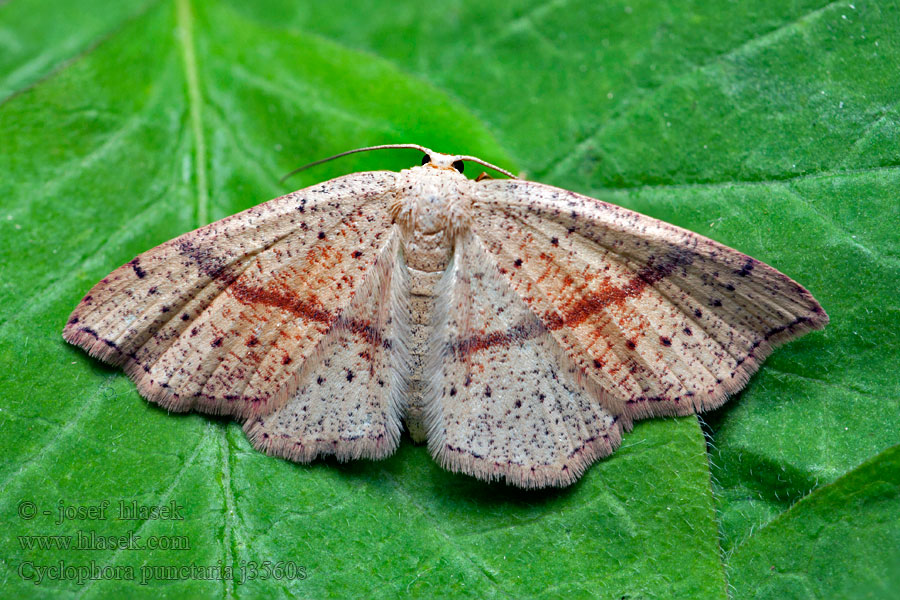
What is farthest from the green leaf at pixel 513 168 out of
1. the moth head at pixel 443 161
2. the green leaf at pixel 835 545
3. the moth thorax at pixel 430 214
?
the moth thorax at pixel 430 214

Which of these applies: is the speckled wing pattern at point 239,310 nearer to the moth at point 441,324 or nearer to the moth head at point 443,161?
the moth at point 441,324

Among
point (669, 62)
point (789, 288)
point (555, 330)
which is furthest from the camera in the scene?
point (669, 62)

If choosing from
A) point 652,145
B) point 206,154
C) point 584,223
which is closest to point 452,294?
point 584,223

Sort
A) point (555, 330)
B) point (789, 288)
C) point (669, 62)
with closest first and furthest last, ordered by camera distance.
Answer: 1. point (789, 288)
2. point (555, 330)
3. point (669, 62)

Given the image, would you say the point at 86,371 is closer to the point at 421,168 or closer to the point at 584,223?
the point at 421,168

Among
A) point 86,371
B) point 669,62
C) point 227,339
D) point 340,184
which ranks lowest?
point 86,371

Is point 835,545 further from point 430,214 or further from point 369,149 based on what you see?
point 369,149
